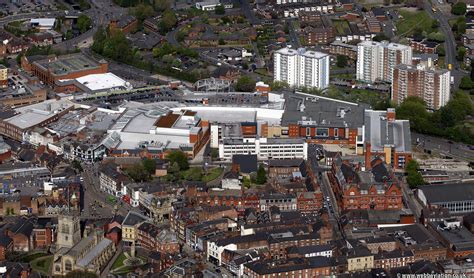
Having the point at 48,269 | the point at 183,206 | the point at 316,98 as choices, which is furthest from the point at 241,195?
the point at 316,98

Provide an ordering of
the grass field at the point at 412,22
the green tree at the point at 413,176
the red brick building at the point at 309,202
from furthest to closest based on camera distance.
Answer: the grass field at the point at 412,22 < the green tree at the point at 413,176 < the red brick building at the point at 309,202

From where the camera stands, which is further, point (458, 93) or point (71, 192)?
point (458, 93)

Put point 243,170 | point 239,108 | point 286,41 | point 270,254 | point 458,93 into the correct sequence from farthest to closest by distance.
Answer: point 286,41 → point 458,93 → point 239,108 → point 243,170 → point 270,254

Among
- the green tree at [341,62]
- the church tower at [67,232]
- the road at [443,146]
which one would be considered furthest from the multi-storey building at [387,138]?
the church tower at [67,232]

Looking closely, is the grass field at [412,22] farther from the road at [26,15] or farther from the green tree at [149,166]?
the green tree at [149,166]

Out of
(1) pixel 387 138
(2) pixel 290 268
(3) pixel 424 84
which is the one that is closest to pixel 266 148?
(1) pixel 387 138

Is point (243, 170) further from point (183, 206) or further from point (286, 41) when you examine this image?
point (286, 41)

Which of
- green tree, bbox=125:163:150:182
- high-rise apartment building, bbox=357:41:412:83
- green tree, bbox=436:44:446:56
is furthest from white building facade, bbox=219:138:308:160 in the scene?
green tree, bbox=436:44:446:56
